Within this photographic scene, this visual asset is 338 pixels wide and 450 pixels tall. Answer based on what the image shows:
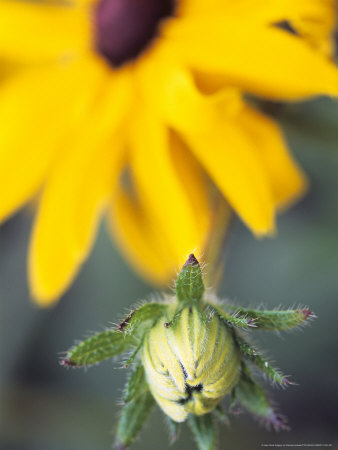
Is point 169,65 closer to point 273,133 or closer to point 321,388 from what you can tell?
point 273,133

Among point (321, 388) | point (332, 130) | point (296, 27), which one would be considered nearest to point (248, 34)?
point (296, 27)

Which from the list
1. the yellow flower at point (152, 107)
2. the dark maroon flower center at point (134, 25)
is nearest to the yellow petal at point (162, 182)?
the yellow flower at point (152, 107)

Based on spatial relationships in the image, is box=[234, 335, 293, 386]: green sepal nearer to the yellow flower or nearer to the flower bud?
the flower bud

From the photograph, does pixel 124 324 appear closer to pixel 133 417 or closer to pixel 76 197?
pixel 133 417

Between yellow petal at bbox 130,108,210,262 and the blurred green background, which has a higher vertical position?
yellow petal at bbox 130,108,210,262

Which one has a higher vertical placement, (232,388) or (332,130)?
(232,388)

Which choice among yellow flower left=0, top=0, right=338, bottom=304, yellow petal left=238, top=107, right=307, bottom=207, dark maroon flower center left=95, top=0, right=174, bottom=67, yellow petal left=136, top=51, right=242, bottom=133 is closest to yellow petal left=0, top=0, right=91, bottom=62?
yellow flower left=0, top=0, right=338, bottom=304

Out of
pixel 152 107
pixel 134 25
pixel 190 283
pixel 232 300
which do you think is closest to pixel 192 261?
pixel 190 283
